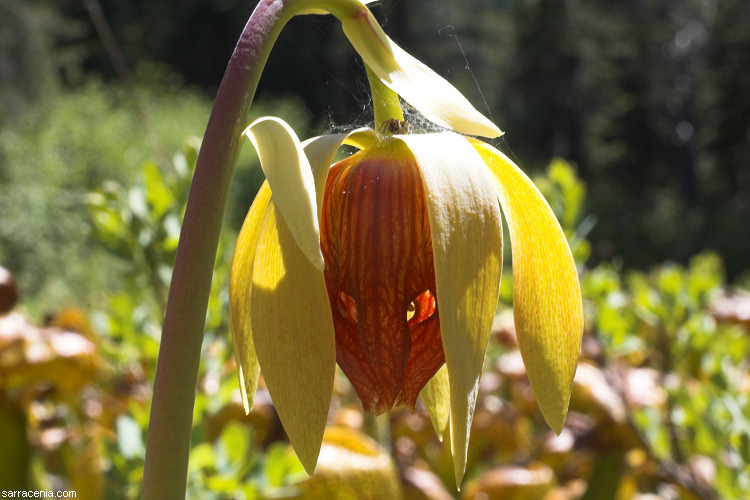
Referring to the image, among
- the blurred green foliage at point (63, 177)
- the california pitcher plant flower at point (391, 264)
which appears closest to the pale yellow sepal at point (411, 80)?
the california pitcher plant flower at point (391, 264)

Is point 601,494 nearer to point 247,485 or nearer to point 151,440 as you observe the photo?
point 247,485

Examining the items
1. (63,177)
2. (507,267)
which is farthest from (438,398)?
(63,177)

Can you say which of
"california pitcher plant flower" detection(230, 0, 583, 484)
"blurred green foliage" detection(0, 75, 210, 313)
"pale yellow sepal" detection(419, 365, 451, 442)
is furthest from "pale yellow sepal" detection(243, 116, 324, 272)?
"blurred green foliage" detection(0, 75, 210, 313)

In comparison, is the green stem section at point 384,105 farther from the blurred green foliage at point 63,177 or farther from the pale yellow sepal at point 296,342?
the blurred green foliage at point 63,177

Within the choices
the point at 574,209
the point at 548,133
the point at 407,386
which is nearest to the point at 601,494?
the point at 574,209

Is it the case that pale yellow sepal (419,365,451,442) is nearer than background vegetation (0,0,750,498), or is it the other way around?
pale yellow sepal (419,365,451,442)

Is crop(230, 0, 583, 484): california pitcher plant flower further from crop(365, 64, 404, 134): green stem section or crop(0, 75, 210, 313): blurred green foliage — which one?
crop(0, 75, 210, 313): blurred green foliage

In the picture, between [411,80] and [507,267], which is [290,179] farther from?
[507,267]
